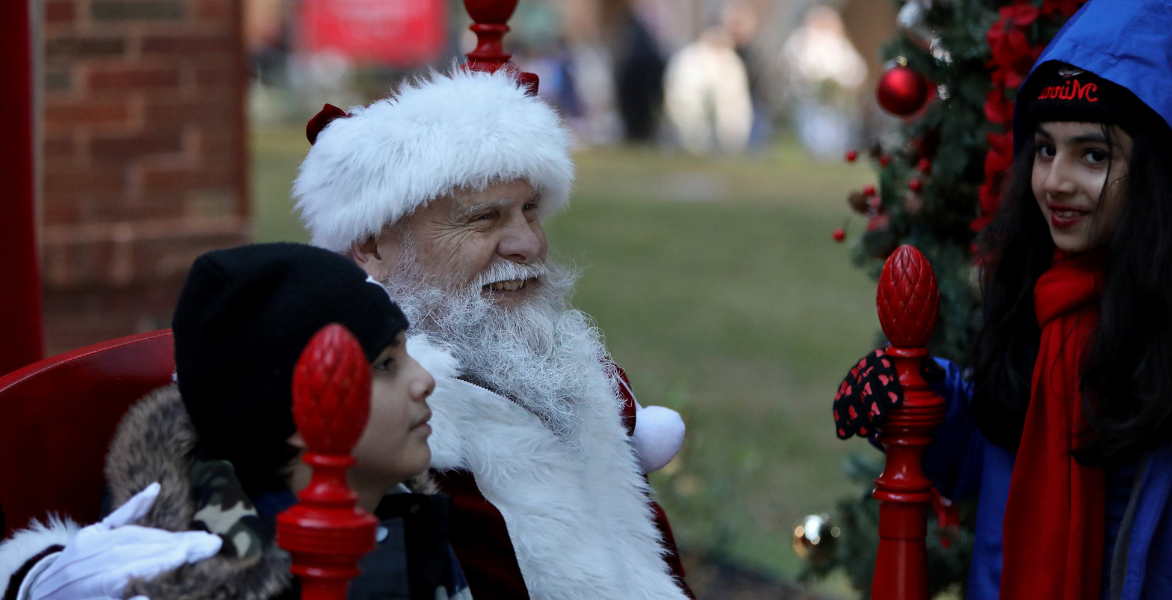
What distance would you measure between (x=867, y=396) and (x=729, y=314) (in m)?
6.89

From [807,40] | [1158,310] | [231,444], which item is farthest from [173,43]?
[807,40]

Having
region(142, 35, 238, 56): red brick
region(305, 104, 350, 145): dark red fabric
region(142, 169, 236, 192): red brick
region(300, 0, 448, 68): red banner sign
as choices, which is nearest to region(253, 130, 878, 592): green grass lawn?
region(305, 104, 350, 145): dark red fabric

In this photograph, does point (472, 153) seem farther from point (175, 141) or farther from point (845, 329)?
point (845, 329)

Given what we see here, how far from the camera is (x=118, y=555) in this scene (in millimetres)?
1594

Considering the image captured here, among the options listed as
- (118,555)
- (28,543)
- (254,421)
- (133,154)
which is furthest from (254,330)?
(133,154)

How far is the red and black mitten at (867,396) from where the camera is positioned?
7.05 ft

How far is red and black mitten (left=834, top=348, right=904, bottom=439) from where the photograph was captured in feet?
7.05

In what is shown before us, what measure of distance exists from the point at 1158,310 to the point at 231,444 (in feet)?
5.43

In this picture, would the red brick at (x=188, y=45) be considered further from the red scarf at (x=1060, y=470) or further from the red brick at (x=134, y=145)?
the red scarf at (x=1060, y=470)

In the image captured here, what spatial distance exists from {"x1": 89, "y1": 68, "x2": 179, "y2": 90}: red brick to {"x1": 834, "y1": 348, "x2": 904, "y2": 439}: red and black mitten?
3.42 m

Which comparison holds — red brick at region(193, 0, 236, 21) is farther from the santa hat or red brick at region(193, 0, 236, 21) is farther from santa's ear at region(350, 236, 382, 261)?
santa's ear at region(350, 236, 382, 261)

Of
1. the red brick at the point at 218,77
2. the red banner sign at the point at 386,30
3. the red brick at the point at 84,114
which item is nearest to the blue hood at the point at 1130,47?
the red brick at the point at 218,77

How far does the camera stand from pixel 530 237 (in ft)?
7.82

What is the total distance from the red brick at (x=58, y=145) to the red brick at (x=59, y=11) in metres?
0.43
